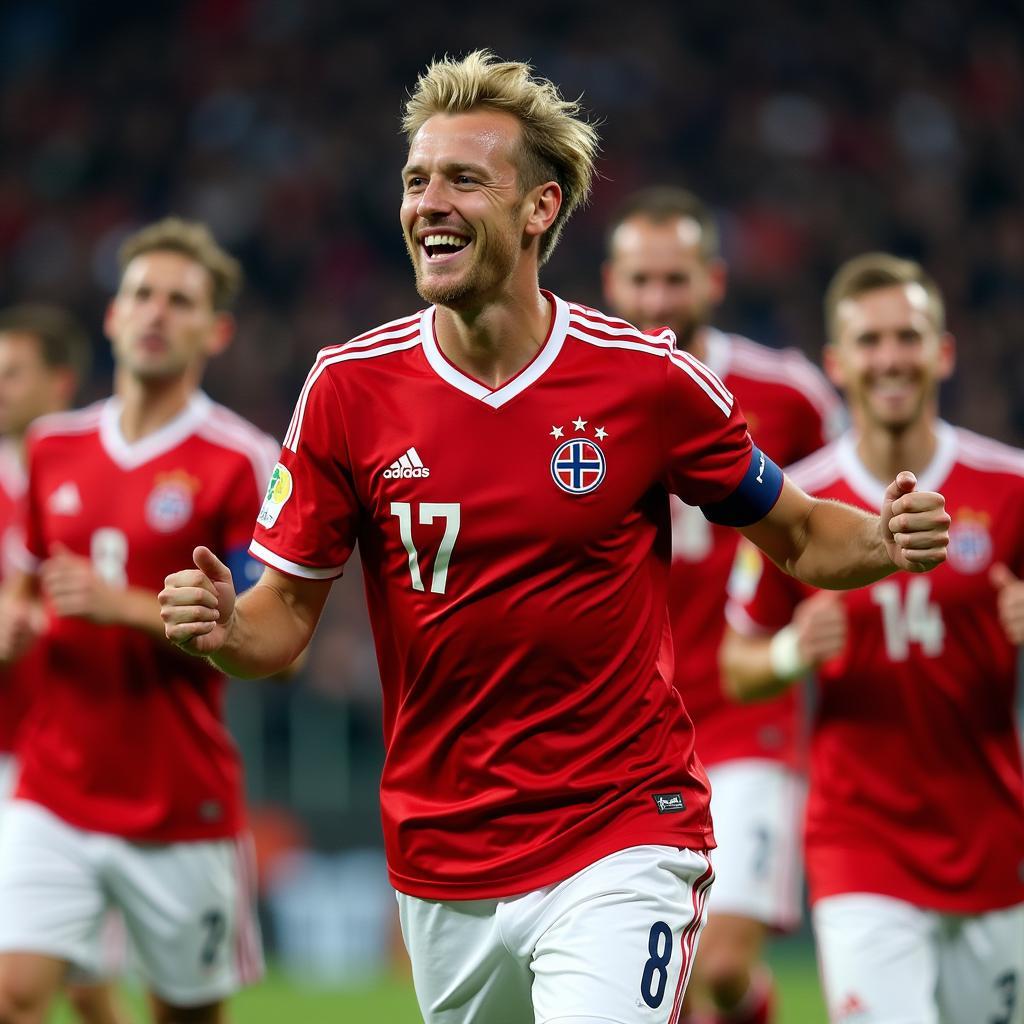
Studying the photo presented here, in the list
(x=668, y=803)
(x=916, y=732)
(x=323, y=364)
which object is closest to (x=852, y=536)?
(x=668, y=803)

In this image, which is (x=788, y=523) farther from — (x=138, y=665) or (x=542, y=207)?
(x=138, y=665)

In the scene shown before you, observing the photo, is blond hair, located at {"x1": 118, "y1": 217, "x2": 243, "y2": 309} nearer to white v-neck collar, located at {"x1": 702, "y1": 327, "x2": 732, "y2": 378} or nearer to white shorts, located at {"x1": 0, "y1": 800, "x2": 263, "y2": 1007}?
white v-neck collar, located at {"x1": 702, "y1": 327, "x2": 732, "y2": 378}

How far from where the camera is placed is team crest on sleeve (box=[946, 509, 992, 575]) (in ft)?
18.0

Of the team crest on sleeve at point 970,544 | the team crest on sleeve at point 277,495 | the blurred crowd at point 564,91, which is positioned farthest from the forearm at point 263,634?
the blurred crowd at point 564,91

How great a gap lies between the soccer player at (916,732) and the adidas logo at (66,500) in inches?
88.5

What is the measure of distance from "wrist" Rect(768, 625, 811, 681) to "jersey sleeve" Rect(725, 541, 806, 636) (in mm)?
127

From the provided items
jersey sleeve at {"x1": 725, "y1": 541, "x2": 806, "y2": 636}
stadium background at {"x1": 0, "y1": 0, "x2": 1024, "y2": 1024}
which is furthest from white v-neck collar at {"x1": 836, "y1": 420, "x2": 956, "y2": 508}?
stadium background at {"x1": 0, "y1": 0, "x2": 1024, "y2": 1024}

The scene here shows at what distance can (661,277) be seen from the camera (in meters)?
6.67

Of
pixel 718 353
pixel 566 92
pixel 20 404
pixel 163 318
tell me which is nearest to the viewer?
pixel 163 318

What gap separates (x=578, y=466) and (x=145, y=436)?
104 inches

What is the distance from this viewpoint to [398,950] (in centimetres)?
1173

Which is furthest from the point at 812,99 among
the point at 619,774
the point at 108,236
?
the point at 619,774

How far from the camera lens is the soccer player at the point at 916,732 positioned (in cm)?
525

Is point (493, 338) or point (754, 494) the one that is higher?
point (493, 338)
